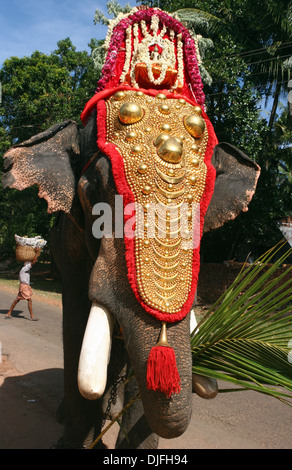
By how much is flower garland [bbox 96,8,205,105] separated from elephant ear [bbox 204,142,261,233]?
0.42 meters

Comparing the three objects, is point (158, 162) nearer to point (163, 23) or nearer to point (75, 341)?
point (163, 23)

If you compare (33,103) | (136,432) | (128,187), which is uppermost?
(33,103)

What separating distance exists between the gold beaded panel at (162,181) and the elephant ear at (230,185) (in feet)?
1.26

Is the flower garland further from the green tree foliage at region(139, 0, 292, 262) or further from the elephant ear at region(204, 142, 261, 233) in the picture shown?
the green tree foliage at region(139, 0, 292, 262)

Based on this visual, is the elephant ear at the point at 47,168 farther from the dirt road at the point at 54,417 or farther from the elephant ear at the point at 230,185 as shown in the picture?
the dirt road at the point at 54,417

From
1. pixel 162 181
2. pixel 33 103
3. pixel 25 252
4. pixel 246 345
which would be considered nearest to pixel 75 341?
pixel 246 345

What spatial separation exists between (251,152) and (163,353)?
1021 centimetres

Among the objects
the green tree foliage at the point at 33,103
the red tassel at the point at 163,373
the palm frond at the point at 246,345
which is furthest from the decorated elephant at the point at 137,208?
the green tree foliage at the point at 33,103

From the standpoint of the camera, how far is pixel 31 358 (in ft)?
20.4

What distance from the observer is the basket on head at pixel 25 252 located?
29.7 ft

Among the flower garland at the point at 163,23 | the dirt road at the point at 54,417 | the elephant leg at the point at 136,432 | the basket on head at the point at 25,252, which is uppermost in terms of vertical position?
the flower garland at the point at 163,23

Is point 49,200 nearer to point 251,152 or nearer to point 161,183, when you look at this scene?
point 161,183

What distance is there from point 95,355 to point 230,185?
1437 millimetres

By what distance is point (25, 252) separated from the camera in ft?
29.9
